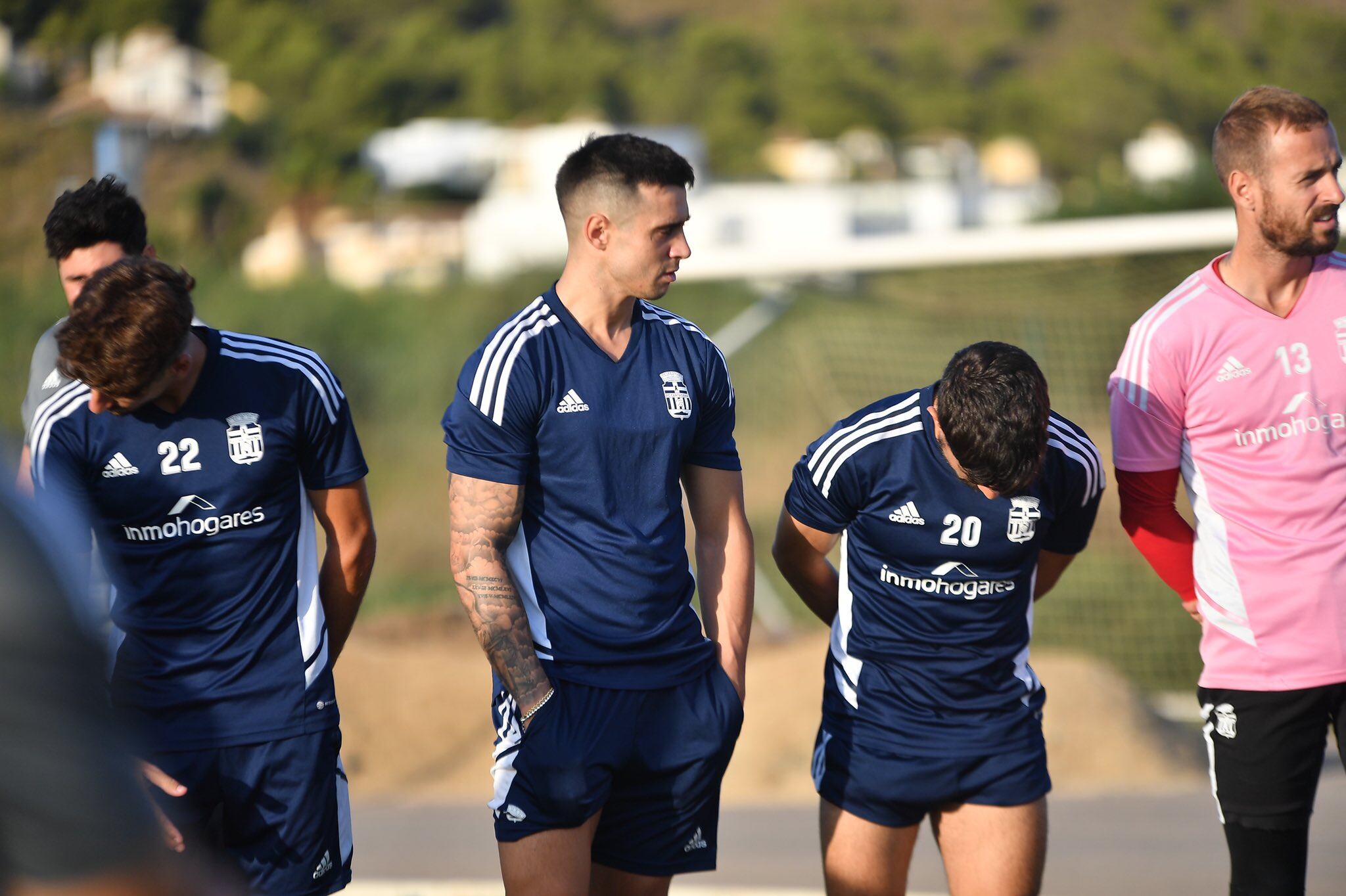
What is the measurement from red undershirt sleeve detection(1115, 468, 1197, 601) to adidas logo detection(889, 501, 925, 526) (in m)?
0.57

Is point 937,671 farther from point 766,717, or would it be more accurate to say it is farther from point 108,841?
point 766,717

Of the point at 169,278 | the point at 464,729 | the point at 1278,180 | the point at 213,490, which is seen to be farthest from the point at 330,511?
the point at 464,729

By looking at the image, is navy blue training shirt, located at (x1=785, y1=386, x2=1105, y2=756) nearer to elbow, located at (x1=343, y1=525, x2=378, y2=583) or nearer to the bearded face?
the bearded face

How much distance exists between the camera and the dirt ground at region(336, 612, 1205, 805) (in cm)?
836

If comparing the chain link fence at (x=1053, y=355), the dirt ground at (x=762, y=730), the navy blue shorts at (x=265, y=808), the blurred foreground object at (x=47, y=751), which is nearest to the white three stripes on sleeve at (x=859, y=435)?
the navy blue shorts at (x=265, y=808)

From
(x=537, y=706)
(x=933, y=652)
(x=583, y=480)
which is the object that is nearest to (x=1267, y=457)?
(x=933, y=652)

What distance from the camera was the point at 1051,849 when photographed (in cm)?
620

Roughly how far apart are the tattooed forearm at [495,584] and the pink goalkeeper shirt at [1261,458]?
164 cm

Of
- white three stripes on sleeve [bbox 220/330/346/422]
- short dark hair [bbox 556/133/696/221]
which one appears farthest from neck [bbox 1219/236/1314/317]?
white three stripes on sleeve [bbox 220/330/346/422]

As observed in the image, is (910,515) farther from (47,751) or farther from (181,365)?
(47,751)

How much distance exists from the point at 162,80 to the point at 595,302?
66.7m

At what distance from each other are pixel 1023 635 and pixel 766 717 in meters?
5.50

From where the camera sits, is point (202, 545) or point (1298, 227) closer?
point (202, 545)

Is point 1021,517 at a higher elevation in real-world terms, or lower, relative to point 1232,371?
lower
